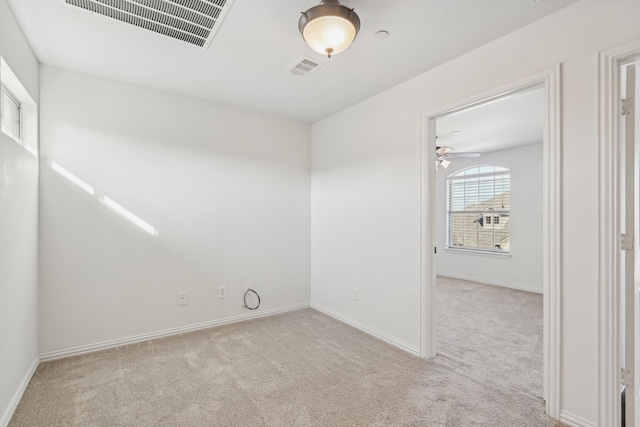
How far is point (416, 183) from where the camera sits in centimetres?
293

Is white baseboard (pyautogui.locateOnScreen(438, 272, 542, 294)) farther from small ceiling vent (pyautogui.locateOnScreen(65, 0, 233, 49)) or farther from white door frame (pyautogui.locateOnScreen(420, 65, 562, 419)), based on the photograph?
small ceiling vent (pyautogui.locateOnScreen(65, 0, 233, 49))

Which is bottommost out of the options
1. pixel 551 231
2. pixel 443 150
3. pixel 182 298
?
pixel 182 298

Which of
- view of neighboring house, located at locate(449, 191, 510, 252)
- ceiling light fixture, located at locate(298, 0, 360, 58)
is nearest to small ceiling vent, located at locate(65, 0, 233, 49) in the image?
ceiling light fixture, located at locate(298, 0, 360, 58)

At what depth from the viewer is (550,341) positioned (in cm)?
204

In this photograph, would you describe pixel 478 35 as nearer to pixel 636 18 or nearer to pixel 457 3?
pixel 457 3

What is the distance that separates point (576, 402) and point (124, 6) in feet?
12.3

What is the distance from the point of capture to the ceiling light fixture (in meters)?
1.77

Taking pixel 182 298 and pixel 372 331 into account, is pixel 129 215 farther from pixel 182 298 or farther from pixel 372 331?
pixel 372 331

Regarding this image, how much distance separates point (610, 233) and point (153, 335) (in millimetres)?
3895

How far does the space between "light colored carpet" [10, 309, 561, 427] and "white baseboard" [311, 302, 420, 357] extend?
8cm

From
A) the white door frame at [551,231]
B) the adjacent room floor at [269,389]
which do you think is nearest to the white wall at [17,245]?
the adjacent room floor at [269,389]

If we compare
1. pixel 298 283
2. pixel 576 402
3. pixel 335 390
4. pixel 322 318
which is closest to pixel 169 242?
pixel 298 283

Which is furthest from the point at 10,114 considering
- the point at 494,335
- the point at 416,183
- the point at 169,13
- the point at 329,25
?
the point at 494,335

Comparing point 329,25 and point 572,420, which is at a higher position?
point 329,25
